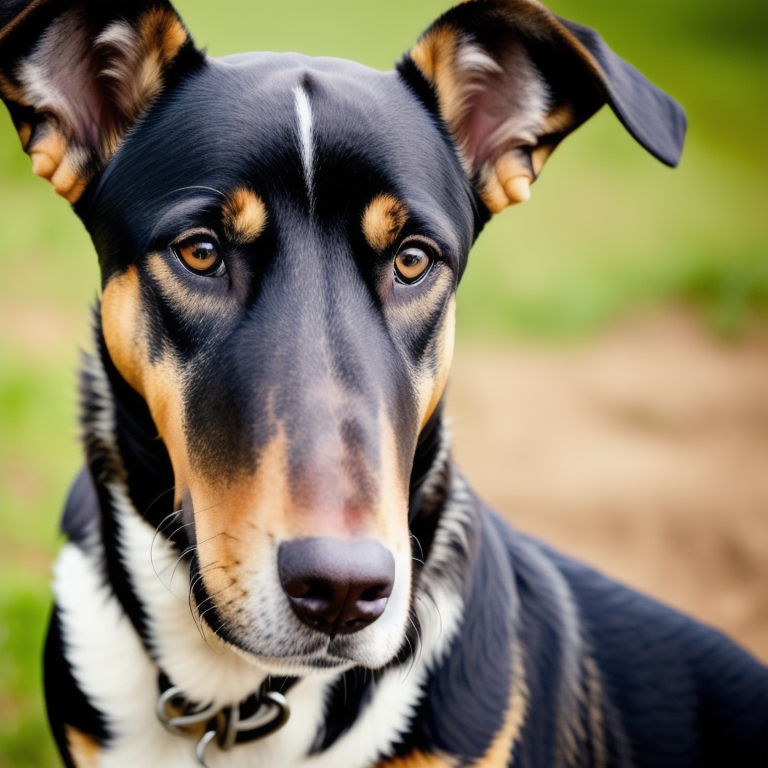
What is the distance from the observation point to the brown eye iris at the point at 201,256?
238cm

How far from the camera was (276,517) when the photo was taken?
2.00 meters

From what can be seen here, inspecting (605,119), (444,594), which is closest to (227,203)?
(444,594)

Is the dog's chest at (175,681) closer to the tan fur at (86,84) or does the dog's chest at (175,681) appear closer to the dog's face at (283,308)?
the dog's face at (283,308)

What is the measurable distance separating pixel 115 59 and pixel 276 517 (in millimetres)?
1510

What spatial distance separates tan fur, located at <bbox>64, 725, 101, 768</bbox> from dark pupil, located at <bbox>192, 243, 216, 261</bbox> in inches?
59.9

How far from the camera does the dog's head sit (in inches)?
81.7

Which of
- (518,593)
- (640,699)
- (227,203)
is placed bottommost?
(640,699)

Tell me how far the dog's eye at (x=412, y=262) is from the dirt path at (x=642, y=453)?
3.68 m

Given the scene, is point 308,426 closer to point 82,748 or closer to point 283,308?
point 283,308

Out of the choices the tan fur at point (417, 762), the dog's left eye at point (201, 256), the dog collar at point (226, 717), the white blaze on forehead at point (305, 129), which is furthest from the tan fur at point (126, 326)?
the tan fur at point (417, 762)

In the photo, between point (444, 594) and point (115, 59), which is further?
point (444, 594)

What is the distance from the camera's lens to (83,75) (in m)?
2.64

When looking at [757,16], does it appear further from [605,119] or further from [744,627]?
[744,627]

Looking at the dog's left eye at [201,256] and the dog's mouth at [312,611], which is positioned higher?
the dog's left eye at [201,256]
